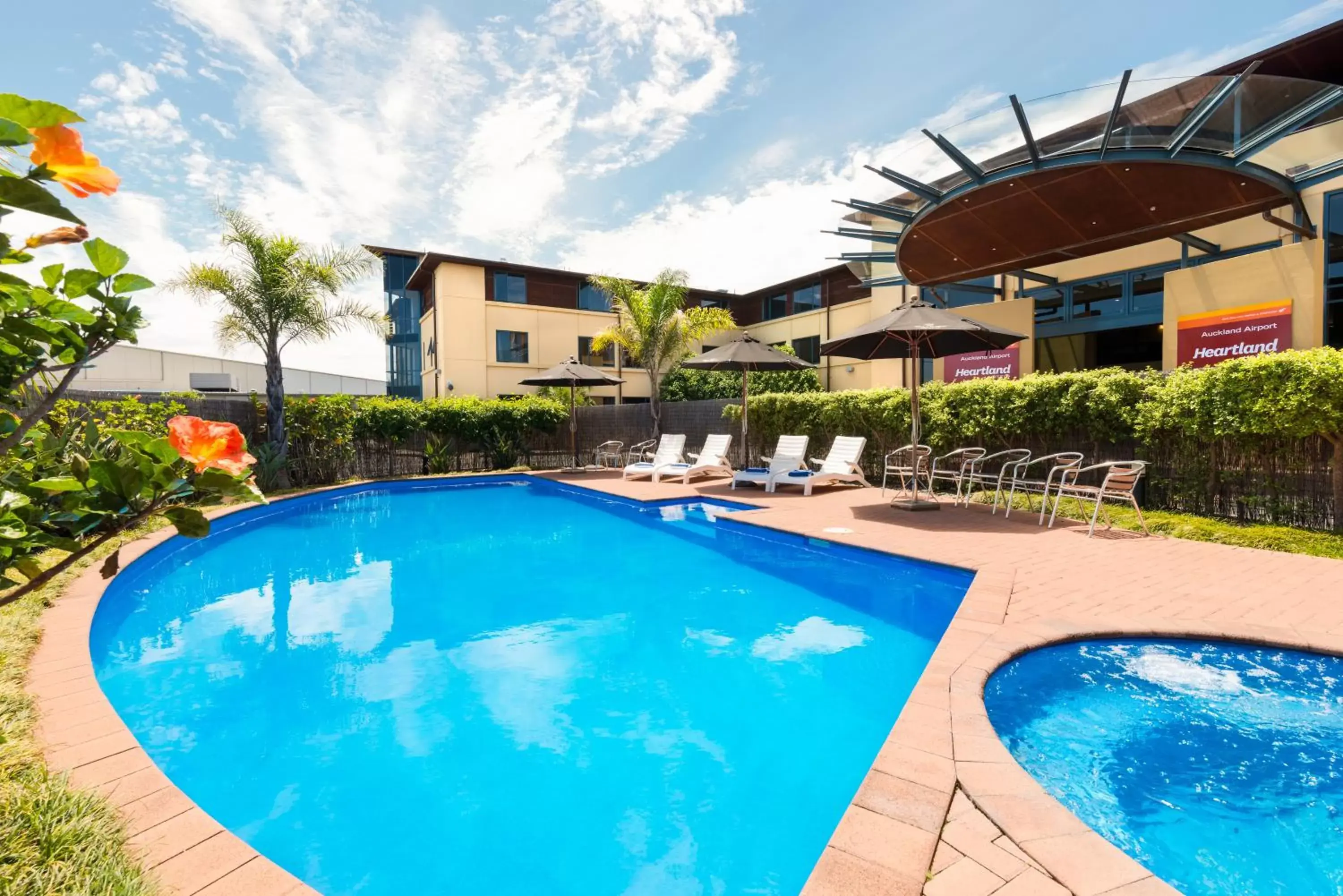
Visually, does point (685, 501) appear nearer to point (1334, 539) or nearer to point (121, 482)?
point (1334, 539)

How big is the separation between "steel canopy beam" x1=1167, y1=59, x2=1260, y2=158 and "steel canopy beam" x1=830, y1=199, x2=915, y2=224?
3.44m

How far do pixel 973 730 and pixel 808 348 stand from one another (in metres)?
23.6

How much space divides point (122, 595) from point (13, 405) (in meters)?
6.26

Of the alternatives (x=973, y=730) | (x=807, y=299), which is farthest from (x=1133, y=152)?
(x=807, y=299)

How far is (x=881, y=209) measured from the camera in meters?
10.2

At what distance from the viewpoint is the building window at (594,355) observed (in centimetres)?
2598

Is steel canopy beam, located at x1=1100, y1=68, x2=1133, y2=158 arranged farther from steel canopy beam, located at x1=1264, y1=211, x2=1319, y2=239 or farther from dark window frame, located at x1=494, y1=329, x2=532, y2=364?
dark window frame, located at x1=494, y1=329, x2=532, y2=364

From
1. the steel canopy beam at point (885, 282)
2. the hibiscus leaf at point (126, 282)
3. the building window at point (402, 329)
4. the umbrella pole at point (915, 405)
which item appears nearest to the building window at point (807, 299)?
the steel canopy beam at point (885, 282)

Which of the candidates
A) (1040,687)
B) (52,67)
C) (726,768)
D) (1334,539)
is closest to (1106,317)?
(1334,539)

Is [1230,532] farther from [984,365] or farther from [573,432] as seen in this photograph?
[573,432]

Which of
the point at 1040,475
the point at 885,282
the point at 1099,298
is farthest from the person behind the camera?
the point at 885,282

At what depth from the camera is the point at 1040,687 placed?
138 inches

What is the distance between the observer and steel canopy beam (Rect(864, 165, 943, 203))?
912 centimetres

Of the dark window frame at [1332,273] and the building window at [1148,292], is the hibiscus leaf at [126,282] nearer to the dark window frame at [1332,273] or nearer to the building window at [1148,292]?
the dark window frame at [1332,273]
